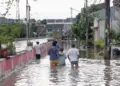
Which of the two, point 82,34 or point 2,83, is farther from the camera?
point 82,34

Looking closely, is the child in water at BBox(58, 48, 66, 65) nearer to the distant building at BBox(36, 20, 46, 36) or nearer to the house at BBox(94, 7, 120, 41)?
the house at BBox(94, 7, 120, 41)

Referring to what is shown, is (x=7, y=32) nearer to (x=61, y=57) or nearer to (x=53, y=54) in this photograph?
(x=61, y=57)

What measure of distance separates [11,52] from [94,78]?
16.2 metres

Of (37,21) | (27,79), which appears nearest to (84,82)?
(27,79)

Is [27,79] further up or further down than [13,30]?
further down

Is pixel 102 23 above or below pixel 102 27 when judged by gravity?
above

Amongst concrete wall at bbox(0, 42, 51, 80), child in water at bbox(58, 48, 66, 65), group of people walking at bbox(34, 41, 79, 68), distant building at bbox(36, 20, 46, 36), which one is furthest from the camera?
distant building at bbox(36, 20, 46, 36)

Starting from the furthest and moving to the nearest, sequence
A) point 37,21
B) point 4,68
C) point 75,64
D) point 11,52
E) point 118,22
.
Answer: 1. point 37,21
2. point 118,22
3. point 11,52
4. point 75,64
5. point 4,68

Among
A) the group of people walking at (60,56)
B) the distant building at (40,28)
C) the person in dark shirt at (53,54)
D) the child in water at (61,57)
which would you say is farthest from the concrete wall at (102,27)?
the distant building at (40,28)

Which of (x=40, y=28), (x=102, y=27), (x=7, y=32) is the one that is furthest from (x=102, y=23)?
(x=40, y=28)

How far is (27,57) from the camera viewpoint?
28.7 metres

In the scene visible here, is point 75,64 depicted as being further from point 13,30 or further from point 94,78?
point 13,30

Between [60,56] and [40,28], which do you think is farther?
[40,28]

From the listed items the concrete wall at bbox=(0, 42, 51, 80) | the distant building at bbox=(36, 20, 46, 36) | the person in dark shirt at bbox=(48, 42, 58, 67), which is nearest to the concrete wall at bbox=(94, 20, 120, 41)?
the concrete wall at bbox=(0, 42, 51, 80)
